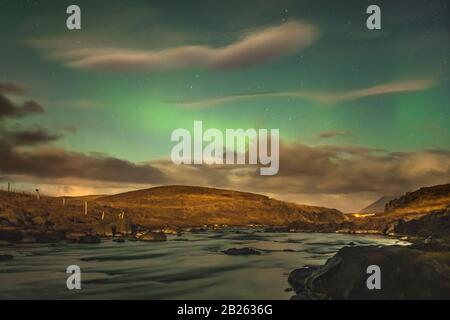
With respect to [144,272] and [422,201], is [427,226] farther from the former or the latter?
[422,201]

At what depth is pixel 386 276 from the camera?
2088cm

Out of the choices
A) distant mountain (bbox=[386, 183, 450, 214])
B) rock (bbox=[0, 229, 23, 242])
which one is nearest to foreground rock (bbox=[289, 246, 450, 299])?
rock (bbox=[0, 229, 23, 242])

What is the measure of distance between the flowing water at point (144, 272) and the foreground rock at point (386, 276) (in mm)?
4006

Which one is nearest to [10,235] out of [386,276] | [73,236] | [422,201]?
[73,236]

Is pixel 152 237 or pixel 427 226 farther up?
pixel 427 226

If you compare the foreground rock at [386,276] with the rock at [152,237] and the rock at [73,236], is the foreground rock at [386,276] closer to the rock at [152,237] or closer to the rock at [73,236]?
the rock at [73,236]

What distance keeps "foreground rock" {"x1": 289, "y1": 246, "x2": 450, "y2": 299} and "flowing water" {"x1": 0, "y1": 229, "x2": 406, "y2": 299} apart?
13.1 feet

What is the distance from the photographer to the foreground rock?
66.0 feet

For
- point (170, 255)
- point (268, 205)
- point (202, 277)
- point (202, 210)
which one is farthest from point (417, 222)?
point (268, 205)

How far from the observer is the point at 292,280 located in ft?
92.7

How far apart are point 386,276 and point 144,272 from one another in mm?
24328

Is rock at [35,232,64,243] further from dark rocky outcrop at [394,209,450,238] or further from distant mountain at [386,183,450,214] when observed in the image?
distant mountain at [386,183,450,214]

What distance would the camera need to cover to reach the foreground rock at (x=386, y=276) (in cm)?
2012

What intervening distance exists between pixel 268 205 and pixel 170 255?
5679 inches
